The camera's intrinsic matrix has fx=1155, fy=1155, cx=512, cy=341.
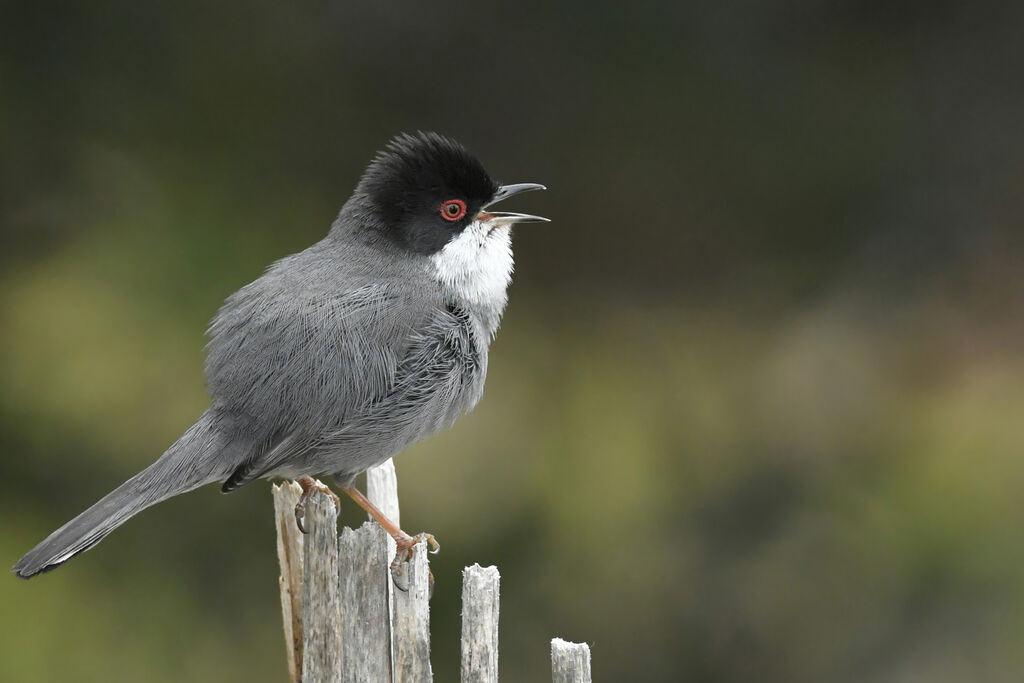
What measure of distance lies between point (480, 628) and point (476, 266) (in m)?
1.30

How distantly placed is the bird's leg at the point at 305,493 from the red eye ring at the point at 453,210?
973 mm

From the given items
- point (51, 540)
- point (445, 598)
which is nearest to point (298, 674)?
point (51, 540)

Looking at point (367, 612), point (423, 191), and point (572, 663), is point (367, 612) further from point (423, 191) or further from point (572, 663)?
point (423, 191)

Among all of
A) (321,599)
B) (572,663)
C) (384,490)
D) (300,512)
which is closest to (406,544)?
(321,599)

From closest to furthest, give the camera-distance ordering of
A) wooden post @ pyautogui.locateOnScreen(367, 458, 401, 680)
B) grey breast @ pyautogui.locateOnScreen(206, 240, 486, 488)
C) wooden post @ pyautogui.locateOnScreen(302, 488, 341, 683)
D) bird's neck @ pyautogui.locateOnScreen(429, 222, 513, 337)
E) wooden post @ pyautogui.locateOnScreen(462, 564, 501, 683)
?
1. wooden post @ pyautogui.locateOnScreen(462, 564, 501, 683)
2. wooden post @ pyautogui.locateOnScreen(302, 488, 341, 683)
3. grey breast @ pyautogui.locateOnScreen(206, 240, 486, 488)
4. bird's neck @ pyautogui.locateOnScreen(429, 222, 513, 337)
5. wooden post @ pyautogui.locateOnScreen(367, 458, 401, 680)

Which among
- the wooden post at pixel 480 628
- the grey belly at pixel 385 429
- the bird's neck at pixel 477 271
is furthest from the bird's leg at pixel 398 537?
the bird's neck at pixel 477 271

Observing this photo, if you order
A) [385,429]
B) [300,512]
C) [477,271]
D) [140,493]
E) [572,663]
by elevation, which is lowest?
[572,663]

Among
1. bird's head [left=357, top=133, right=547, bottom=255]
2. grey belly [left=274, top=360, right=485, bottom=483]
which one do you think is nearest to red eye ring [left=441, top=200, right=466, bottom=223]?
bird's head [left=357, top=133, right=547, bottom=255]

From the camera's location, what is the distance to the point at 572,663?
2.64 meters

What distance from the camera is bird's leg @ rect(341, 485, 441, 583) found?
11.0ft

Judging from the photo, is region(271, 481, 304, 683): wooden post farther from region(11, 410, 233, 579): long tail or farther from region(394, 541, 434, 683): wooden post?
region(394, 541, 434, 683): wooden post

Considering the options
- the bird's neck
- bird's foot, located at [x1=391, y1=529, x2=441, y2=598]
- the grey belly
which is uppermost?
the bird's neck

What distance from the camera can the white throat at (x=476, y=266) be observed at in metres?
3.70

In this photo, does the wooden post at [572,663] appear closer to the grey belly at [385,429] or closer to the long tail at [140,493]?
the grey belly at [385,429]
